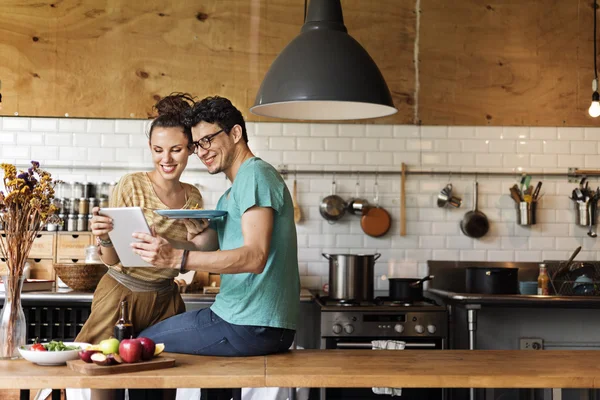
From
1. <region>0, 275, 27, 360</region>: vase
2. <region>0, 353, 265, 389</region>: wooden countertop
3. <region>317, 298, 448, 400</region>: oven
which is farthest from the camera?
<region>317, 298, 448, 400</region>: oven

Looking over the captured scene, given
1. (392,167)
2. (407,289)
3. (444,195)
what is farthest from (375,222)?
(407,289)

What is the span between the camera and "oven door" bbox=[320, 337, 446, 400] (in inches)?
190

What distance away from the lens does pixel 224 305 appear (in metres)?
3.04

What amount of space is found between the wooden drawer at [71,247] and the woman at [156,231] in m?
2.20

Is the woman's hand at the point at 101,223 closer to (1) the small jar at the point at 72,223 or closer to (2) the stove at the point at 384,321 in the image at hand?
(2) the stove at the point at 384,321

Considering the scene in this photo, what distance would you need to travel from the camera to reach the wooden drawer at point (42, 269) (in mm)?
5656

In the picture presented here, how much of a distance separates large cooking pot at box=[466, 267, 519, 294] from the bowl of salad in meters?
3.23

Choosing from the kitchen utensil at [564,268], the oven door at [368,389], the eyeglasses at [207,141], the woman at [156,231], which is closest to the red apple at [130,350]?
the woman at [156,231]

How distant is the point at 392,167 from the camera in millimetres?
5957

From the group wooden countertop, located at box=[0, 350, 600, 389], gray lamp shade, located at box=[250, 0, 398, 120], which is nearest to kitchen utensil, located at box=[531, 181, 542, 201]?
gray lamp shade, located at box=[250, 0, 398, 120]

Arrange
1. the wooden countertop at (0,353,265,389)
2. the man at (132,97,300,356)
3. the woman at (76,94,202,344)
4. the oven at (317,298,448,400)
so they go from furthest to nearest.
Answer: the oven at (317,298,448,400), the woman at (76,94,202,344), the man at (132,97,300,356), the wooden countertop at (0,353,265,389)

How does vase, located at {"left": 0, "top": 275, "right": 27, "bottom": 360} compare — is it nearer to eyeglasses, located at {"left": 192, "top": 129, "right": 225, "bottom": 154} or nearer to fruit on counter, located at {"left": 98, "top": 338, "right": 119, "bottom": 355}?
fruit on counter, located at {"left": 98, "top": 338, "right": 119, "bottom": 355}

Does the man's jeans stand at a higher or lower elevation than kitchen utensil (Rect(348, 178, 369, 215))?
lower

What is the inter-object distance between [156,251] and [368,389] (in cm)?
241
